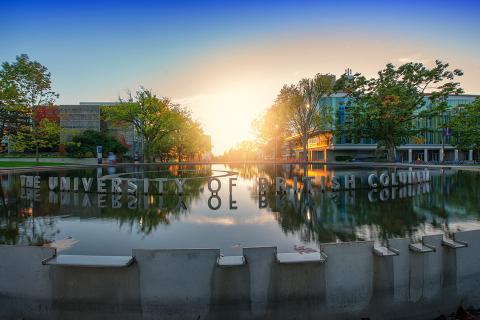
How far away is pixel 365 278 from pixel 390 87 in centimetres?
4939

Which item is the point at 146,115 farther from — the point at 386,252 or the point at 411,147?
the point at 411,147

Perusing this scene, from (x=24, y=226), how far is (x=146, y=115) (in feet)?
173

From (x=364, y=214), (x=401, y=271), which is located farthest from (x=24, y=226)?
(x=364, y=214)

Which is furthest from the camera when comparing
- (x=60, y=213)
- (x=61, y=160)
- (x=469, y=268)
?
(x=61, y=160)

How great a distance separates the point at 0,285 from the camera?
4.56 m

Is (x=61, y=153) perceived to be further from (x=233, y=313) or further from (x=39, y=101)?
(x=233, y=313)

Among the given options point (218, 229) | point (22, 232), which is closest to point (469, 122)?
point (218, 229)

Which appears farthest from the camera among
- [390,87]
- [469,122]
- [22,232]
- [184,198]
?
[469,122]

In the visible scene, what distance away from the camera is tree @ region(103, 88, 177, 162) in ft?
191

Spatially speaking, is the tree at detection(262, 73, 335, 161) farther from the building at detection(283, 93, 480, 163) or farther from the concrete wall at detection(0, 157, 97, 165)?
the concrete wall at detection(0, 157, 97, 165)

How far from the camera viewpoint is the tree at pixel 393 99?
45031 mm

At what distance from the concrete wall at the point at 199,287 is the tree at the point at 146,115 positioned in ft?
188

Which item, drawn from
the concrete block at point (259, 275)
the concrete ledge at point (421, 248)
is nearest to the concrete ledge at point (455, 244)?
the concrete ledge at point (421, 248)

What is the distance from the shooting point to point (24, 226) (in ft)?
29.0
